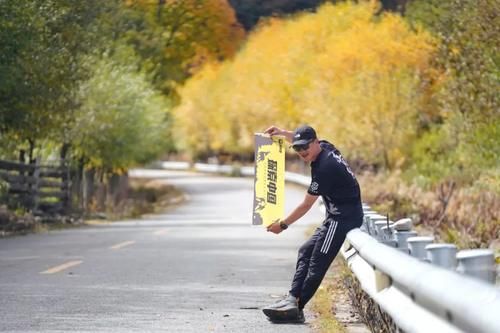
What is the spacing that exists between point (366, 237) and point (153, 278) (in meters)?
5.50

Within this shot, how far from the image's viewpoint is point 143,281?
42.8 ft

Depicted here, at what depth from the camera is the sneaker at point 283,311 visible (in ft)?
31.1

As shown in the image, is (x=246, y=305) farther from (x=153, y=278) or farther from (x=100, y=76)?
(x=100, y=76)

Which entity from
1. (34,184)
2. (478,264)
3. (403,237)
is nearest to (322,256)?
(403,237)

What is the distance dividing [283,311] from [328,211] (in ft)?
2.99

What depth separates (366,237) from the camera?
8.34m

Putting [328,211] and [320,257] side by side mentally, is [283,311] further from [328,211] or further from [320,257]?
[328,211]

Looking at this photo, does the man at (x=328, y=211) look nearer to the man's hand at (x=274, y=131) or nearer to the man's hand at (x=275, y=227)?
the man's hand at (x=275, y=227)

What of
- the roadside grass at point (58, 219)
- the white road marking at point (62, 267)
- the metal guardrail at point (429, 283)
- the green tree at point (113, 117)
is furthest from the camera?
the green tree at point (113, 117)

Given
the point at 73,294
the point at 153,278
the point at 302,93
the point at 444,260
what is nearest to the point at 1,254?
→ the point at 153,278

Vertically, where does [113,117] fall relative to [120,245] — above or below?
above

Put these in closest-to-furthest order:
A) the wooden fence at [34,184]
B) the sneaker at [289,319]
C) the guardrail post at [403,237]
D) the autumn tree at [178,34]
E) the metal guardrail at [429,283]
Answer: the metal guardrail at [429,283] → the guardrail post at [403,237] → the sneaker at [289,319] → the wooden fence at [34,184] → the autumn tree at [178,34]

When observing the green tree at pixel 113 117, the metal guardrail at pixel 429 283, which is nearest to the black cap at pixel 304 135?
the metal guardrail at pixel 429 283

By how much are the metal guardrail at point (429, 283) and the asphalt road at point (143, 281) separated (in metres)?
1.46
